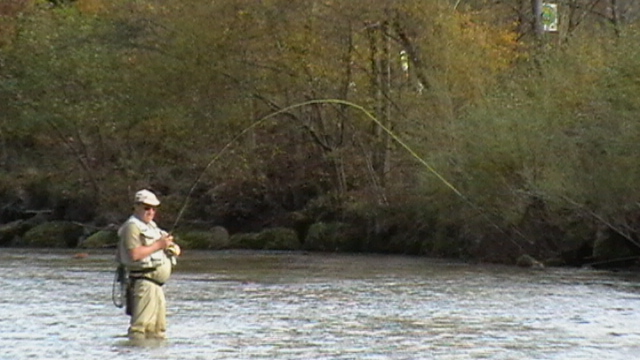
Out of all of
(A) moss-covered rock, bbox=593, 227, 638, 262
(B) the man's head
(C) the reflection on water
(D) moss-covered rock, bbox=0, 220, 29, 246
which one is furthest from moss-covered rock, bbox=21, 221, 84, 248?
(B) the man's head

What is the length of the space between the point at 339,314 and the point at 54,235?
2611 centimetres

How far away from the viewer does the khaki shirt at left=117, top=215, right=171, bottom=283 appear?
46.3ft

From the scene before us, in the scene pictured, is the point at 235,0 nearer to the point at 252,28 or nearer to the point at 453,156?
the point at 252,28

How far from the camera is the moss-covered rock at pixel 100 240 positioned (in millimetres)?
42500

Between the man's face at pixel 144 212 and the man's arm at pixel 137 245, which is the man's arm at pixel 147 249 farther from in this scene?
the man's face at pixel 144 212

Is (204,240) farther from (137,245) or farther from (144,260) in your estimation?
(137,245)

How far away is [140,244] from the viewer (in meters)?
14.2

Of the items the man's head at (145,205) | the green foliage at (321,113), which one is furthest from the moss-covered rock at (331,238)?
the man's head at (145,205)

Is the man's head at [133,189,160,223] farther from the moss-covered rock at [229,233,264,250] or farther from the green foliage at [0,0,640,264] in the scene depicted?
the moss-covered rock at [229,233,264,250]

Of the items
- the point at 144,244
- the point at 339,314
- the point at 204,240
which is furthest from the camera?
the point at 204,240

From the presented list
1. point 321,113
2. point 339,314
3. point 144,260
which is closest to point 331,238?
point 321,113

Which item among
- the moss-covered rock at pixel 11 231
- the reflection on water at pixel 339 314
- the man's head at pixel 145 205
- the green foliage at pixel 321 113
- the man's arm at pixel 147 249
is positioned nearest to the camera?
the man's arm at pixel 147 249

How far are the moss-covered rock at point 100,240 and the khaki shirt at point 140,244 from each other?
92.2 ft

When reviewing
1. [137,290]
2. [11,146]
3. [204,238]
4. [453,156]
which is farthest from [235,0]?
[137,290]
